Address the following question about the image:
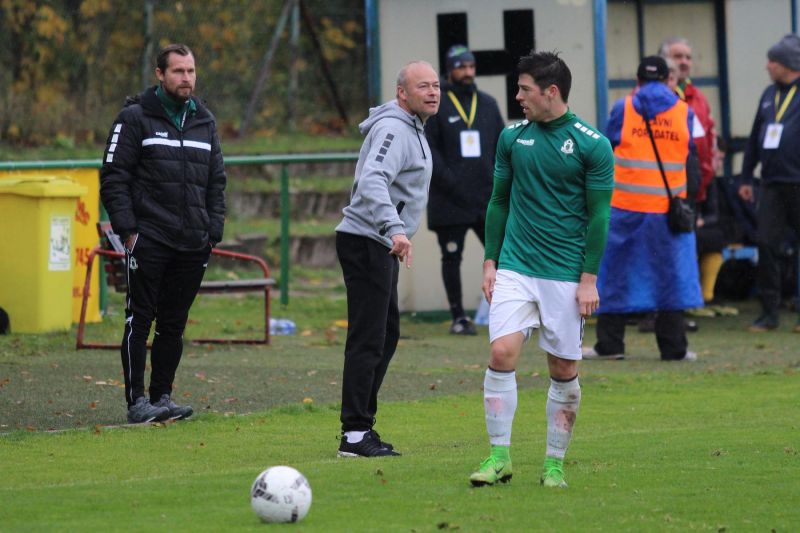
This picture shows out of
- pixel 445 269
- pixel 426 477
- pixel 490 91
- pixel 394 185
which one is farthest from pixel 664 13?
pixel 426 477

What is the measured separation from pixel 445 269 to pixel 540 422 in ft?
17.0

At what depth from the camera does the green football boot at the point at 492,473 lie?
7105 millimetres

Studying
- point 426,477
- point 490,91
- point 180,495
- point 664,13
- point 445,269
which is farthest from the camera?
point 664,13

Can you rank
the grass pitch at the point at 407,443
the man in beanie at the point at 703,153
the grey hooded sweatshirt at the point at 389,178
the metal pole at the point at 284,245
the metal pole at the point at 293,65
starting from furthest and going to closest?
the metal pole at the point at 293,65, the metal pole at the point at 284,245, the man in beanie at the point at 703,153, the grey hooded sweatshirt at the point at 389,178, the grass pitch at the point at 407,443

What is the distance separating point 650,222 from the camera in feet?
42.0

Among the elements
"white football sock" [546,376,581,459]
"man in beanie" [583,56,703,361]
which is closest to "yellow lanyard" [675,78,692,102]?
"man in beanie" [583,56,703,361]

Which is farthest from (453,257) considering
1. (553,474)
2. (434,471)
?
(553,474)

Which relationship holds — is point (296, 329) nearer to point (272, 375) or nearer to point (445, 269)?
point (445, 269)

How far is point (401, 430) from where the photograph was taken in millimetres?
9398

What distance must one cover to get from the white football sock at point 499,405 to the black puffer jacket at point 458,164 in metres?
7.47

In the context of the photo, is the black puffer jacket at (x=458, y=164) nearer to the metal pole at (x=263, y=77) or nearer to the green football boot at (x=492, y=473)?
the green football boot at (x=492, y=473)

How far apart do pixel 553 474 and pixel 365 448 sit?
1.37m

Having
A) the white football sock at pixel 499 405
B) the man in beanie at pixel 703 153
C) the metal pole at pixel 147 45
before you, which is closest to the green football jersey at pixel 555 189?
the white football sock at pixel 499 405

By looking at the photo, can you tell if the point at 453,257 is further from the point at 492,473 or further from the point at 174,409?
the point at 492,473
